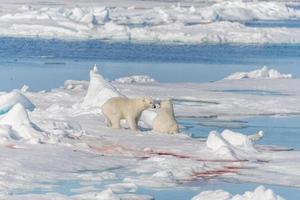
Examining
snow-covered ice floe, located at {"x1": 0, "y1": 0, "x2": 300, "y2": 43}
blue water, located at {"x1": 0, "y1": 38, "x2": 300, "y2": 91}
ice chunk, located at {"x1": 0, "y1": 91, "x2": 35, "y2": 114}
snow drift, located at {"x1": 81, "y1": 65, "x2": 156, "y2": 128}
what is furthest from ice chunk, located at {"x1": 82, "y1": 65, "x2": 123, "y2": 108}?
snow-covered ice floe, located at {"x1": 0, "y1": 0, "x2": 300, "y2": 43}

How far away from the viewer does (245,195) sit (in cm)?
742

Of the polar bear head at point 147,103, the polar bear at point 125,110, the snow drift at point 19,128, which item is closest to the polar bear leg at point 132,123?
the polar bear at point 125,110

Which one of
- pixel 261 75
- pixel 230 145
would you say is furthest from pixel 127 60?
pixel 230 145

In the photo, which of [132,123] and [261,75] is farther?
[261,75]

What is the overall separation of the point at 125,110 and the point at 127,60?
15378 mm

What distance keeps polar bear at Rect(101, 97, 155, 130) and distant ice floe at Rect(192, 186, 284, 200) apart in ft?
12.5

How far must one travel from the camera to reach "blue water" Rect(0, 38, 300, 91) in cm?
2188

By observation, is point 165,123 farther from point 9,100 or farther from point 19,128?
point 9,100

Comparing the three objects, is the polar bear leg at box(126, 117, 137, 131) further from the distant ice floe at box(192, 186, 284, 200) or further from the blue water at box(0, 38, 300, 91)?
the blue water at box(0, 38, 300, 91)

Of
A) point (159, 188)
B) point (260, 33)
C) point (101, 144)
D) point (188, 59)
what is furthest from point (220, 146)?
point (260, 33)

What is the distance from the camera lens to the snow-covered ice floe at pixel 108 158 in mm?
8109

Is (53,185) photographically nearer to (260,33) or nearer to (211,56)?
(211,56)

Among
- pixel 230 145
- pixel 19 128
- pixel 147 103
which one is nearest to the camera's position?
pixel 19 128

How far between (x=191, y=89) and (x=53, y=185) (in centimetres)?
1041
